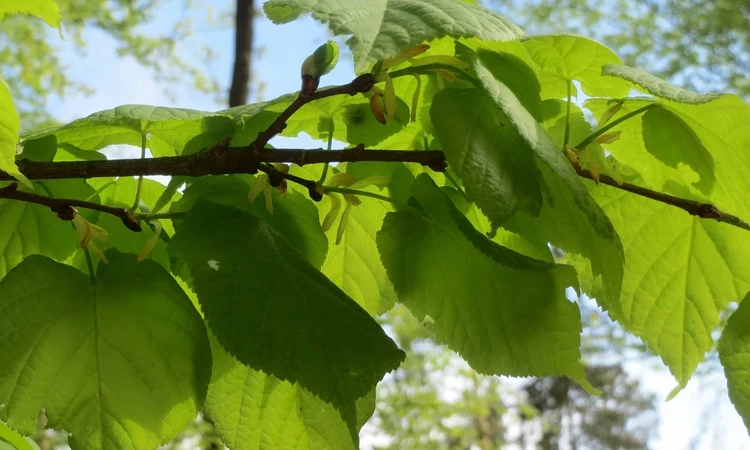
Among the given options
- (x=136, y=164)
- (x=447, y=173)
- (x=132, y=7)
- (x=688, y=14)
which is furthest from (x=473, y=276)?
(x=688, y=14)

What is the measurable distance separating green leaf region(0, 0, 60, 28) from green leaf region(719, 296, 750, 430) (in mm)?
372

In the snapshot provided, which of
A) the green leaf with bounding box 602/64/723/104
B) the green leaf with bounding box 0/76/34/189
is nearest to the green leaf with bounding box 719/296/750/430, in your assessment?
the green leaf with bounding box 602/64/723/104

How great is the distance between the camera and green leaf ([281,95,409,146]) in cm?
34

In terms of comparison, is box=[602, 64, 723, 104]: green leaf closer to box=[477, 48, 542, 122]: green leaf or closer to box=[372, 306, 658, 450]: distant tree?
box=[477, 48, 542, 122]: green leaf

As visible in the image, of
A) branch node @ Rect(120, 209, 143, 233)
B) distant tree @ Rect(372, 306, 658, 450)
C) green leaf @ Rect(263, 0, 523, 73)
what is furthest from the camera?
distant tree @ Rect(372, 306, 658, 450)

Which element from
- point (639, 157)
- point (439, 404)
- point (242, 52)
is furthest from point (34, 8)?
point (439, 404)

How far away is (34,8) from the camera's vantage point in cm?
29

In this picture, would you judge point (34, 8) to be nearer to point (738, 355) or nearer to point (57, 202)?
point (57, 202)

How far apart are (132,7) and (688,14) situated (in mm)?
3067

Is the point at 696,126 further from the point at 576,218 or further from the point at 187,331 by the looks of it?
the point at 187,331

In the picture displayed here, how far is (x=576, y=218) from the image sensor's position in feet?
0.91

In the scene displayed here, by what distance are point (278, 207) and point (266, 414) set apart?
0.36 ft

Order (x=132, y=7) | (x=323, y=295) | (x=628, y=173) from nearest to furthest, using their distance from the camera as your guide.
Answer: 1. (x=323, y=295)
2. (x=628, y=173)
3. (x=132, y=7)

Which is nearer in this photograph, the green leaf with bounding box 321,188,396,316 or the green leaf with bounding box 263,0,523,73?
the green leaf with bounding box 263,0,523,73
